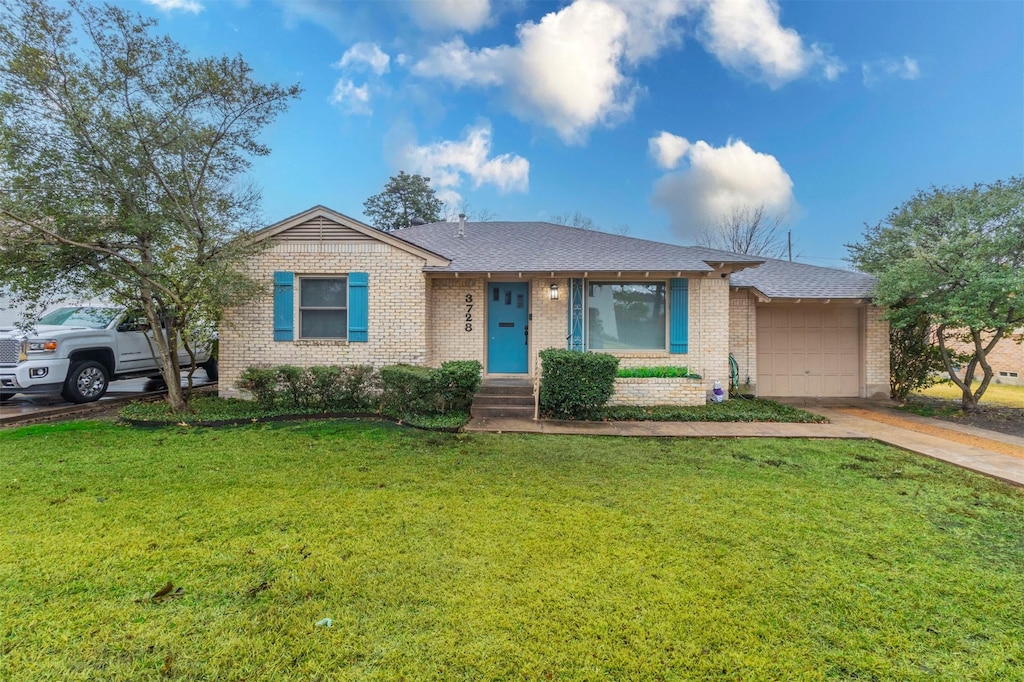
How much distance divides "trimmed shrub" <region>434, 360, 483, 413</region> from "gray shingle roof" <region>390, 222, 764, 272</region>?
2.16 meters

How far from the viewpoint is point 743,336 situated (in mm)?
9445

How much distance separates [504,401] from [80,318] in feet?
31.0

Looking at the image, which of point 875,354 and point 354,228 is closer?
point 354,228

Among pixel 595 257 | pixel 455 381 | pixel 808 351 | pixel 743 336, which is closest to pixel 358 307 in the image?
pixel 455 381

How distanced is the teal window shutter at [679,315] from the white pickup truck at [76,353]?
1058cm

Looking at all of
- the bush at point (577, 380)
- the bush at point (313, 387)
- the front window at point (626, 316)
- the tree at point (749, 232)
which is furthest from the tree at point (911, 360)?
the tree at point (749, 232)

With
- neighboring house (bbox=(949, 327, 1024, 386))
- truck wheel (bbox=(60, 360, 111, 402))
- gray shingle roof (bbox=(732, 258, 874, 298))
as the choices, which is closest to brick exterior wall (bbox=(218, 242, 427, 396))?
truck wheel (bbox=(60, 360, 111, 402))

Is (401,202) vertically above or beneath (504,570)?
above

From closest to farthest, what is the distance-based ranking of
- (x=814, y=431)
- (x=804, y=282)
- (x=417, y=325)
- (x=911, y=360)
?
(x=814, y=431), (x=417, y=325), (x=911, y=360), (x=804, y=282)

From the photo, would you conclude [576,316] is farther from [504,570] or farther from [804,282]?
[504,570]

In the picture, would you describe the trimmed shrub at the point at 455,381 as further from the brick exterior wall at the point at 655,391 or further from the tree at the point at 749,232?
the tree at the point at 749,232

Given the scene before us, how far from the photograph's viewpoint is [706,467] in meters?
4.76

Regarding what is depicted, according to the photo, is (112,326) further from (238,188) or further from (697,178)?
(697,178)

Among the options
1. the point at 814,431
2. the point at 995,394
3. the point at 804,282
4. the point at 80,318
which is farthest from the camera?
the point at 995,394
